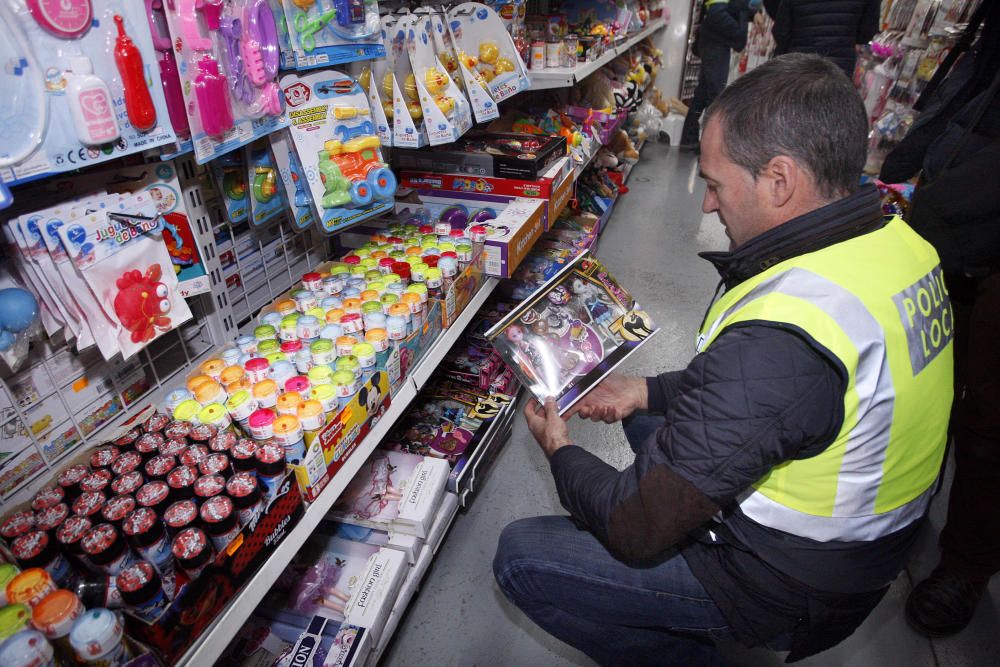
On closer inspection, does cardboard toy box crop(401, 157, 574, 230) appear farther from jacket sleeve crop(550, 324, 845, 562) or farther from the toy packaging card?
jacket sleeve crop(550, 324, 845, 562)

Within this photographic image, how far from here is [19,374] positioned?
40.2 inches

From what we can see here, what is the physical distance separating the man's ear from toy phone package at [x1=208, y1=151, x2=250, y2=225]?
1176 millimetres

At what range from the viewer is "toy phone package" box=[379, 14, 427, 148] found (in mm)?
1808

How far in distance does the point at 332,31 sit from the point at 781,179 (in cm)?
111

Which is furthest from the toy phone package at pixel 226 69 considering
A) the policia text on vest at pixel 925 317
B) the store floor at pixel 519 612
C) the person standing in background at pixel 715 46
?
the person standing in background at pixel 715 46

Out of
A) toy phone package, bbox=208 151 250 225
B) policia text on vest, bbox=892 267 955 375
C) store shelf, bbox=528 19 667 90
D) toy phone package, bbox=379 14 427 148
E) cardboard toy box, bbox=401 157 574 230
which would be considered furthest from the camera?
store shelf, bbox=528 19 667 90

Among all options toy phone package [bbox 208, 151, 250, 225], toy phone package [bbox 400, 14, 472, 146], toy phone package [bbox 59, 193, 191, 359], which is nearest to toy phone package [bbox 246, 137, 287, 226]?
toy phone package [bbox 208, 151, 250, 225]

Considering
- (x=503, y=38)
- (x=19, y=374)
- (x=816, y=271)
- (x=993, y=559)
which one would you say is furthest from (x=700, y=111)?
(x=19, y=374)

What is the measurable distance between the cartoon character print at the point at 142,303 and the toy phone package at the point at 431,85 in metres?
1.05

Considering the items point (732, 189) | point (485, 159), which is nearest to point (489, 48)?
point (485, 159)

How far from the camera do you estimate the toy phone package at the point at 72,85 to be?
0.77 m

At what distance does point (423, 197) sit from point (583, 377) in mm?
1071

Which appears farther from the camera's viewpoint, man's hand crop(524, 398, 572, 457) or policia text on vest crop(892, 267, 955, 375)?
man's hand crop(524, 398, 572, 457)

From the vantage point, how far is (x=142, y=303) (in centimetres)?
105
